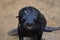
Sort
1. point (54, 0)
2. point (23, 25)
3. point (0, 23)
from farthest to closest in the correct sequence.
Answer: point (54, 0) → point (0, 23) → point (23, 25)

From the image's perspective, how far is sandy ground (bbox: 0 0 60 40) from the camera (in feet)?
13.8

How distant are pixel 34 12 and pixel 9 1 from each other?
1.52m

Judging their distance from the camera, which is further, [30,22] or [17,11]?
[17,11]

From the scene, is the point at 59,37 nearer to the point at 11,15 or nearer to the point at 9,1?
the point at 11,15

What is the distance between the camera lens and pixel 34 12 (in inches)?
141

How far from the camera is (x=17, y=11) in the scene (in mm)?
4711

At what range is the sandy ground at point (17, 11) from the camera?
4.21 metres

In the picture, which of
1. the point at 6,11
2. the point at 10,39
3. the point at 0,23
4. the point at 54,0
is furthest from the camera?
the point at 54,0

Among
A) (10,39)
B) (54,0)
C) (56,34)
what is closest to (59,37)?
(56,34)

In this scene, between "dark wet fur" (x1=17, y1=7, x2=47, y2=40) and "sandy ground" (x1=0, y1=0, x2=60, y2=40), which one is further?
"sandy ground" (x1=0, y1=0, x2=60, y2=40)

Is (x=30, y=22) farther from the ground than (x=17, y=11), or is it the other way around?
(x=30, y=22)

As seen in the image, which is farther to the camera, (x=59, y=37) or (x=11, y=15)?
(x=11, y=15)

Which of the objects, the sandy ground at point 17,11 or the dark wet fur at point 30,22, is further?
the sandy ground at point 17,11

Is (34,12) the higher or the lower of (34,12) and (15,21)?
the higher
